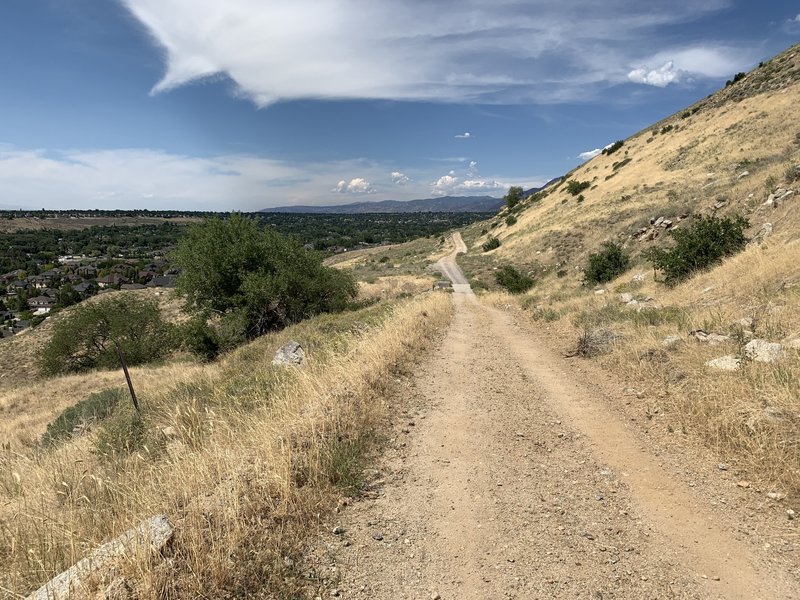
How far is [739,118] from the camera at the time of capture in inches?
1458

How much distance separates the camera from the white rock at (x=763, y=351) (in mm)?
6281

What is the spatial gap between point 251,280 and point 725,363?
23.9m

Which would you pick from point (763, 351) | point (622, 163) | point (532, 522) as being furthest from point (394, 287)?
point (622, 163)

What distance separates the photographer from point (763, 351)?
6.47 meters

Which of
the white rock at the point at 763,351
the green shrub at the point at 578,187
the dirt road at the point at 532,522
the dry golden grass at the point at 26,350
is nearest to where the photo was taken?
the dirt road at the point at 532,522

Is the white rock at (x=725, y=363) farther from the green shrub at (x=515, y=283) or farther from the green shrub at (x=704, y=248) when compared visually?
the green shrub at (x=515, y=283)

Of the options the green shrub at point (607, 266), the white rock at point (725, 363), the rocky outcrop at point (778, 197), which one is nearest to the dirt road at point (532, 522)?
the white rock at point (725, 363)

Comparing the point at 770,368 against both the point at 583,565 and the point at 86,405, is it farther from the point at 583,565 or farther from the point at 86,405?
the point at 86,405

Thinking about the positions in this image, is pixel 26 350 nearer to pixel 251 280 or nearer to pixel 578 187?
pixel 251 280

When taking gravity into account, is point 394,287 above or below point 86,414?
above

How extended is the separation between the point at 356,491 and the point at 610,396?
5073 mm

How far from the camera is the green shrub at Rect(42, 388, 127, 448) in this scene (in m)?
12.1

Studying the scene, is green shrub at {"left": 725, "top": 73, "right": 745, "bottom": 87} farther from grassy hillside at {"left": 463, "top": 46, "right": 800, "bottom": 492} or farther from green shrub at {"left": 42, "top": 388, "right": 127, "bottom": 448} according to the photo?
green shrub at {"left": 42, "top": 388, "right": 127, "bottom": 448}

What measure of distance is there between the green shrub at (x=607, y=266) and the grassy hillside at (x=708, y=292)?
766 mm
